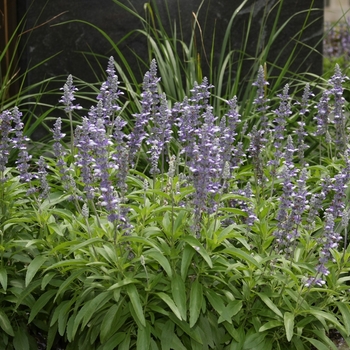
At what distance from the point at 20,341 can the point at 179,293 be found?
3.47 feet

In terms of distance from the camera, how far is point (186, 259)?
4.15 meters

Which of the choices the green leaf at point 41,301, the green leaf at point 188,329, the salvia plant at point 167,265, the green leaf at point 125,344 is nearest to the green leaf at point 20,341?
the salvia plant at point 167,265

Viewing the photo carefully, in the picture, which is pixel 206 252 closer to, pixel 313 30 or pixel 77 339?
pixel 77 339

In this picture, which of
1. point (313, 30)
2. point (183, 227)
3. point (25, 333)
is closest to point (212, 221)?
point (183, 227)

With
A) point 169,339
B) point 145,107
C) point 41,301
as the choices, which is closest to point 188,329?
point 169,339

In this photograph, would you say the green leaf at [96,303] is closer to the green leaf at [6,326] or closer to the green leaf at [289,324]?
the green leaf at [6,326]

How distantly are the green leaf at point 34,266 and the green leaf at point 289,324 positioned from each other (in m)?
1.29

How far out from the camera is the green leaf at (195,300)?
160 inches

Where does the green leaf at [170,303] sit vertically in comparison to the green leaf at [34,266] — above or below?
below

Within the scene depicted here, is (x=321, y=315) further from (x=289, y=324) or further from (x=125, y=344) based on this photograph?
(x=125, y=344)

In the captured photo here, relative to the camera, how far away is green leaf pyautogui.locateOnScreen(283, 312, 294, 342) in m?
4.00

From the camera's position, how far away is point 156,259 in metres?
4.07

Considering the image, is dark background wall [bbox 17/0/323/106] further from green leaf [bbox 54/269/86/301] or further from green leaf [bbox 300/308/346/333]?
green leaf [bbox 300/308/346/333]

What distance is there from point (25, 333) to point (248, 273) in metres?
1.33
